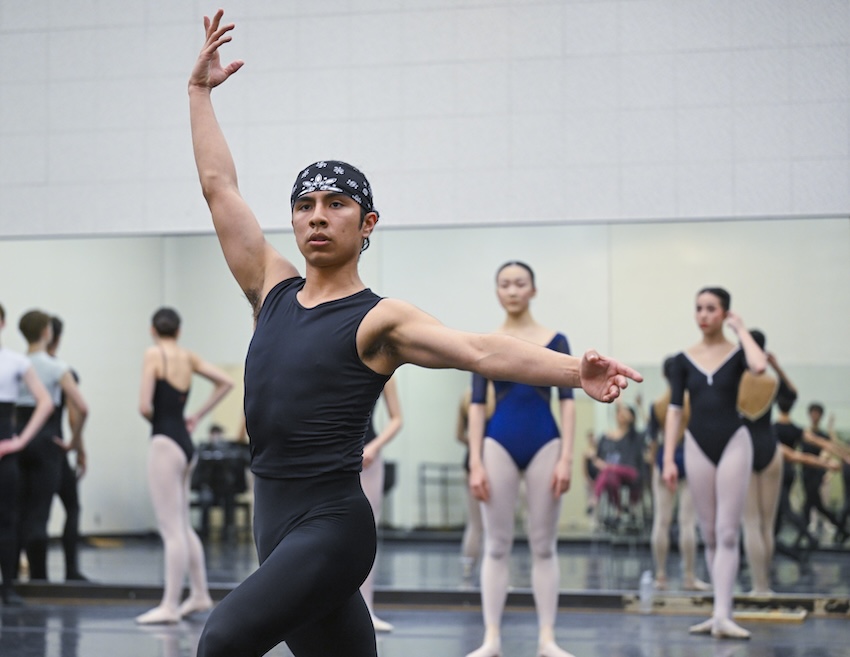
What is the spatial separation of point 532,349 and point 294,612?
691 millimetres

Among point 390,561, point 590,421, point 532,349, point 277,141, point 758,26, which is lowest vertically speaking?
point 390,561

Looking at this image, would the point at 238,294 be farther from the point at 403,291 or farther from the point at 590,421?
the point at 590,421

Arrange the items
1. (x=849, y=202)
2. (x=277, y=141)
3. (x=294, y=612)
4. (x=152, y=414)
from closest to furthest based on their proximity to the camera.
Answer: (x=294, y=612) → (x=152, y=414) → (x=849, y=202) → (x=277, y=141)

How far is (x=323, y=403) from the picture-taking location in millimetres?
2588

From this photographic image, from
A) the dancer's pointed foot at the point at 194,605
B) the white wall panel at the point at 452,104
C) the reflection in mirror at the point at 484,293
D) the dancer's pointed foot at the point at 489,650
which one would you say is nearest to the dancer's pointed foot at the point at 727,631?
the dancer's pointed foot at the point at 489,650

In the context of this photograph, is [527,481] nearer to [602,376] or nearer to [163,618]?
[163,618]

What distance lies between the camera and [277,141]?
24.9 feet

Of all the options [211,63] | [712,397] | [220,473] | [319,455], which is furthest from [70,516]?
[319,455]

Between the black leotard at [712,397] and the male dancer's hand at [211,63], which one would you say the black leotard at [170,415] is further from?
the male dancer's hand at [211,63]

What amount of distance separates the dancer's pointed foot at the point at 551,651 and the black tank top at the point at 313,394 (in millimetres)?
2677

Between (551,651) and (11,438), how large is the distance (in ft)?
11.5

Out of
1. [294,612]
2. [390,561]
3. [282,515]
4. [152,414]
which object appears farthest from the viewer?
[390,561]

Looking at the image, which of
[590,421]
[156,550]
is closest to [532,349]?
[156,550]

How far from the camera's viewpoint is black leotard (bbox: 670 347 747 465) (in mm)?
5742
